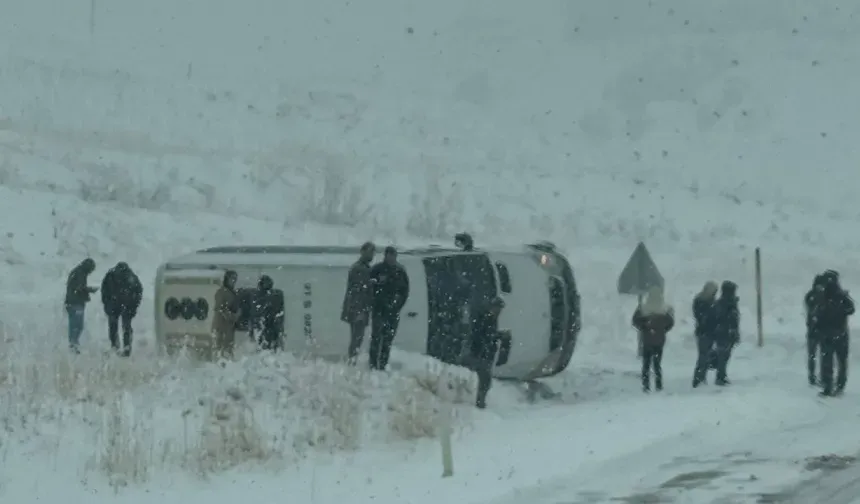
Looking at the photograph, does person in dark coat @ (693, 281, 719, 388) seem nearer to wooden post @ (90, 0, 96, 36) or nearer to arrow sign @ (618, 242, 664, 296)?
arrow sign @ (618, 242, 664, 296)

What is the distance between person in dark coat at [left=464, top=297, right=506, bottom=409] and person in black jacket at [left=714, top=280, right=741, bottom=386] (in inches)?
181

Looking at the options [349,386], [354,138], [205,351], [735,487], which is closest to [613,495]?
[735,487]

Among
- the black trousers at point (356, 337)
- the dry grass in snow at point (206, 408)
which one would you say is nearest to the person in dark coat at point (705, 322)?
the dry grass in snow at point (206, 408)

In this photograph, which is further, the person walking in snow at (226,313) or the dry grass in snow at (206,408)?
the person walking in snow at (226,313)

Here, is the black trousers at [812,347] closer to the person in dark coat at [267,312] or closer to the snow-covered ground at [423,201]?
the snow-covered ground at [423,201]

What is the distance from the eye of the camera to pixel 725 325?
72.9 feet

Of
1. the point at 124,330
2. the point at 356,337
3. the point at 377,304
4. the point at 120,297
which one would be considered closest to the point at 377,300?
the point at 377,304

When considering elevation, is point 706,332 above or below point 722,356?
above

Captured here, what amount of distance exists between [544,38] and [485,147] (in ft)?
58.3

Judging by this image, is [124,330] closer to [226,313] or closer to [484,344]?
[226,313]

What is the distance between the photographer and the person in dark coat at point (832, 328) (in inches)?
823

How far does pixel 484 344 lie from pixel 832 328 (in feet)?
16.9

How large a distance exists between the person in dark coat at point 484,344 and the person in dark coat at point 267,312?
2.59 meters

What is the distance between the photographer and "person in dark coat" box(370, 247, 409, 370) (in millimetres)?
19375
